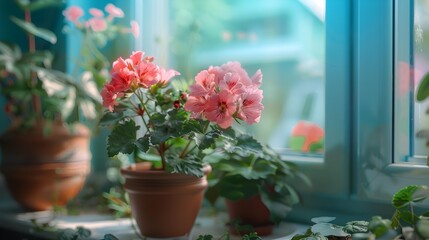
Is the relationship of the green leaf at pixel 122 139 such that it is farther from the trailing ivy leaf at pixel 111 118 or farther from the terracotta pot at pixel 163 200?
the terracotta pot at pixel 163 200

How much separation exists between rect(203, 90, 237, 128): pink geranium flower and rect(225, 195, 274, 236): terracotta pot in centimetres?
26

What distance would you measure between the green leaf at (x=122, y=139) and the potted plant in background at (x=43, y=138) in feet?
1.56

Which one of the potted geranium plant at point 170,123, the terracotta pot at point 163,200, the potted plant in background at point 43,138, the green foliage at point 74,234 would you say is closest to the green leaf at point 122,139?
the potted geranium plant at point 170,123

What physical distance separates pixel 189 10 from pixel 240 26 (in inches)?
6.9

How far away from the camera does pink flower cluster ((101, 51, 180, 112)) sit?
0.92 meters

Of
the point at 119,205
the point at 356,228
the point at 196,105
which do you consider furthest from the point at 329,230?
the point at 119,205

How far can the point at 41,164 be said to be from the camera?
1.38 meters

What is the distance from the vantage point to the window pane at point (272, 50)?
1.33 meters

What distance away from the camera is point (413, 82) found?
3.35ft

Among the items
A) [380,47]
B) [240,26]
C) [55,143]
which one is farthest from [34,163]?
[380,47]

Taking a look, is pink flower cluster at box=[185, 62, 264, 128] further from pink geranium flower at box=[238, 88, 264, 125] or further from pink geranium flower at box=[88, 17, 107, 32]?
pink geranium flower at box=[88, 17, 107, 32]

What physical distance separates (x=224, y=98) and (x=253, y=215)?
33 cm

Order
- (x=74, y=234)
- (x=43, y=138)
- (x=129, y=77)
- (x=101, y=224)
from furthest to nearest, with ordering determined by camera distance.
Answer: (x=43, y=138) < (x=101, y=224) < (x=74, y=234) < (x=129, y=77)

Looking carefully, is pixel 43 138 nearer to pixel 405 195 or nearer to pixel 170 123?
pixel 170 123
